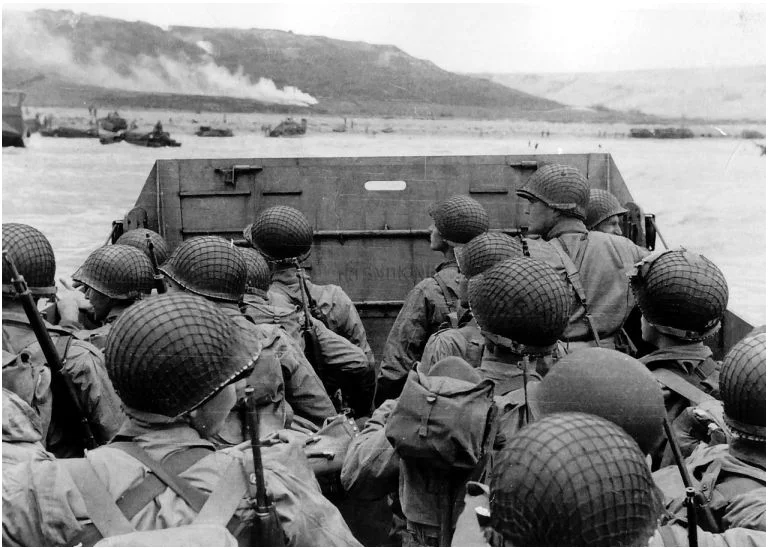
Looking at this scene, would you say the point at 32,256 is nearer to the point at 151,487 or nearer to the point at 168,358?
the point at 168,358

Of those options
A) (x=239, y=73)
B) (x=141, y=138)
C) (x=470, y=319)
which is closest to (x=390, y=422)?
(x=470, y=319)

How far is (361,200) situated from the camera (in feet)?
21.4

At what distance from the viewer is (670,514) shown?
2.08 meters

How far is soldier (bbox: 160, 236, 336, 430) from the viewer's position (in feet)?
11.9

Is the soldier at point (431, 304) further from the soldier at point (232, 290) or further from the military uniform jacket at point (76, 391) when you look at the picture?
the military uniform jacket at point (76, 391)

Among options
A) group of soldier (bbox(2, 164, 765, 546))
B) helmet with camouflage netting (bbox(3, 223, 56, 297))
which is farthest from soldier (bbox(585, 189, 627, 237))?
helmet with camouflage netting (bbox(3, 223, 56, 297))

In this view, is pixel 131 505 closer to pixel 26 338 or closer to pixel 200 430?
pixel 200 430

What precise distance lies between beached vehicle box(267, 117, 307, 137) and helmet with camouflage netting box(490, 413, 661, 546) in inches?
317

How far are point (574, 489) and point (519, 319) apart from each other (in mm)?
1364

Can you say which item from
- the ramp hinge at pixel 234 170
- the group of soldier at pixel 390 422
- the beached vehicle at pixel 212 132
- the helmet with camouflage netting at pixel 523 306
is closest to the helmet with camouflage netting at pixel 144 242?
the group of soldier at pixel 390 422

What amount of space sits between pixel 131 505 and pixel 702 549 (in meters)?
1.28

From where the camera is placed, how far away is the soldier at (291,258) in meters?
4.89

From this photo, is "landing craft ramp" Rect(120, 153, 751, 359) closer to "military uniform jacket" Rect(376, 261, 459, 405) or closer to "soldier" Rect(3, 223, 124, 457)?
"military uniform jacket" Rect(376, 261, 459, 405)

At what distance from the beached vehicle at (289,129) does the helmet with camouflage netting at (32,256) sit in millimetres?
6109
